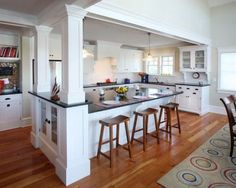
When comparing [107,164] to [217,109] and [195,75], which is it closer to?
[217,109]

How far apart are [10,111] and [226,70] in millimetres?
6425

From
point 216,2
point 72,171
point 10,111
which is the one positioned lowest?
point 72,171

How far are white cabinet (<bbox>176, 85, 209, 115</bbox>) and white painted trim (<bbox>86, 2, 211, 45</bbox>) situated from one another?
189cm

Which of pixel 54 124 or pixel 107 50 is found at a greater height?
pixel 107 50

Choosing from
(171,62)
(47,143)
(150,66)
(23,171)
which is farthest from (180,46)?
(23,171)

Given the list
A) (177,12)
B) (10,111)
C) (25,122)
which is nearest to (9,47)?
(10,111)

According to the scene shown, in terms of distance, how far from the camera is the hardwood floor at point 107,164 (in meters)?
2.40

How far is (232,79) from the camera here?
18.8ft

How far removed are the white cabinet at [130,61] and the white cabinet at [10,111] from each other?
12.1 ft

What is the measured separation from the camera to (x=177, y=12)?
14.2 ft

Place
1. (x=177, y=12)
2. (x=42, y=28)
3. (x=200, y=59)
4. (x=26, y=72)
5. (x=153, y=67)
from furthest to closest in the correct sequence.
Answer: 1. (x=153, y=67)
2. (x=200, y=59)
3. (x=26, y=72)
4. (x=177, y=12)
5. (x=42, y=28)

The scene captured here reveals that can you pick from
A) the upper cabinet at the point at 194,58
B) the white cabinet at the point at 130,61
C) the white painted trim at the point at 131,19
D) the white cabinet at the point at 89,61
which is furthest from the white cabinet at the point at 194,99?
the white cabinet at the point at 89,61

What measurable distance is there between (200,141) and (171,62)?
408cm

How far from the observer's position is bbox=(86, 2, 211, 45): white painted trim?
8.81ft
